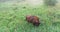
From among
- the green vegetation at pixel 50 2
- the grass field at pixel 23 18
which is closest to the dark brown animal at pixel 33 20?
the grass field at pixel 23 18

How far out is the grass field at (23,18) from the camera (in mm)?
4727

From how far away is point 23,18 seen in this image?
5336mm

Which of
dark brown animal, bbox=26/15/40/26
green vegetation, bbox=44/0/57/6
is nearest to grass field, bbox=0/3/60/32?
dark brown animal, bbox=26/15/40/26

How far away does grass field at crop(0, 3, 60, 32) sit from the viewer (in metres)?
4.73

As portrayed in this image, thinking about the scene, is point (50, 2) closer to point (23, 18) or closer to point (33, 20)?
point (23, 18)

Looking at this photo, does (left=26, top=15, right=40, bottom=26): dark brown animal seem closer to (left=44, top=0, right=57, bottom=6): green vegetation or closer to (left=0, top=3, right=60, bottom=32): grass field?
(left=0, top=3, right=60, bottom=32): grass field

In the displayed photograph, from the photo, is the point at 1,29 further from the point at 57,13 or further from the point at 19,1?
the point at 19,1

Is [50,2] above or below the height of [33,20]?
above

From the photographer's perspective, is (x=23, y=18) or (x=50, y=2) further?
(x=50, y=2)

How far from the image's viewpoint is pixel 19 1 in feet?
23.3

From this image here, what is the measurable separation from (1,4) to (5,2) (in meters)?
0.31

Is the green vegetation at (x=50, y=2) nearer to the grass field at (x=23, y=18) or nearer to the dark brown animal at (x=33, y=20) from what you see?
the grass field at (x=23, y=18)

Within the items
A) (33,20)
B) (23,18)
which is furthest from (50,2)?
(33,20)

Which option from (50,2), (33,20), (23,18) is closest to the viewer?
(33,20)
